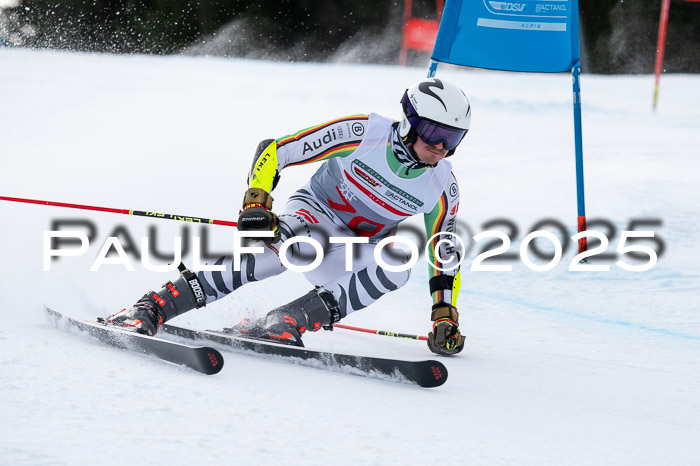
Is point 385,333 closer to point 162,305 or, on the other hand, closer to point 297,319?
point 297,319

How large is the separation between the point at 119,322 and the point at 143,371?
486 mm

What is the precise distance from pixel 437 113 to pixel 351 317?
5.29ft

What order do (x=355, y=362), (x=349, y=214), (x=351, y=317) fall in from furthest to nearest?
(x=351, y=317) < (x=349, y=214) < (x=355, y=362)

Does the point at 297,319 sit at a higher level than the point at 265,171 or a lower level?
lower

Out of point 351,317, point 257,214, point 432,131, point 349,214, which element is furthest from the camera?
point 351,317

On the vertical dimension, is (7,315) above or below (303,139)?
below

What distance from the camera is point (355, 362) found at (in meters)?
2.76

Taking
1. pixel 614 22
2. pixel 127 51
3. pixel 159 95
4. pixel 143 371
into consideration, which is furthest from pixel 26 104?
pixel 614 22

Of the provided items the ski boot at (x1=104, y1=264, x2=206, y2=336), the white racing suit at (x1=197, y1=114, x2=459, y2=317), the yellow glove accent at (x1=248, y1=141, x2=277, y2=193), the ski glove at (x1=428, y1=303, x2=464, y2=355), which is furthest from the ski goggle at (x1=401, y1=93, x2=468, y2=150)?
the ski boot at (x1=104, y1=264, x2=206, y2=336)

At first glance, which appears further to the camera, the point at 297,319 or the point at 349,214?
the point at 349,214

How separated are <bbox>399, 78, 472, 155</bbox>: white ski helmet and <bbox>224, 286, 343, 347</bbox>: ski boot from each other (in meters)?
0.67

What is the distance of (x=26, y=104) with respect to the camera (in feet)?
40.1

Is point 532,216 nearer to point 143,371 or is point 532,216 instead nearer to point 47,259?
point 47,259

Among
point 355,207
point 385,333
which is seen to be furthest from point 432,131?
point 385,333
